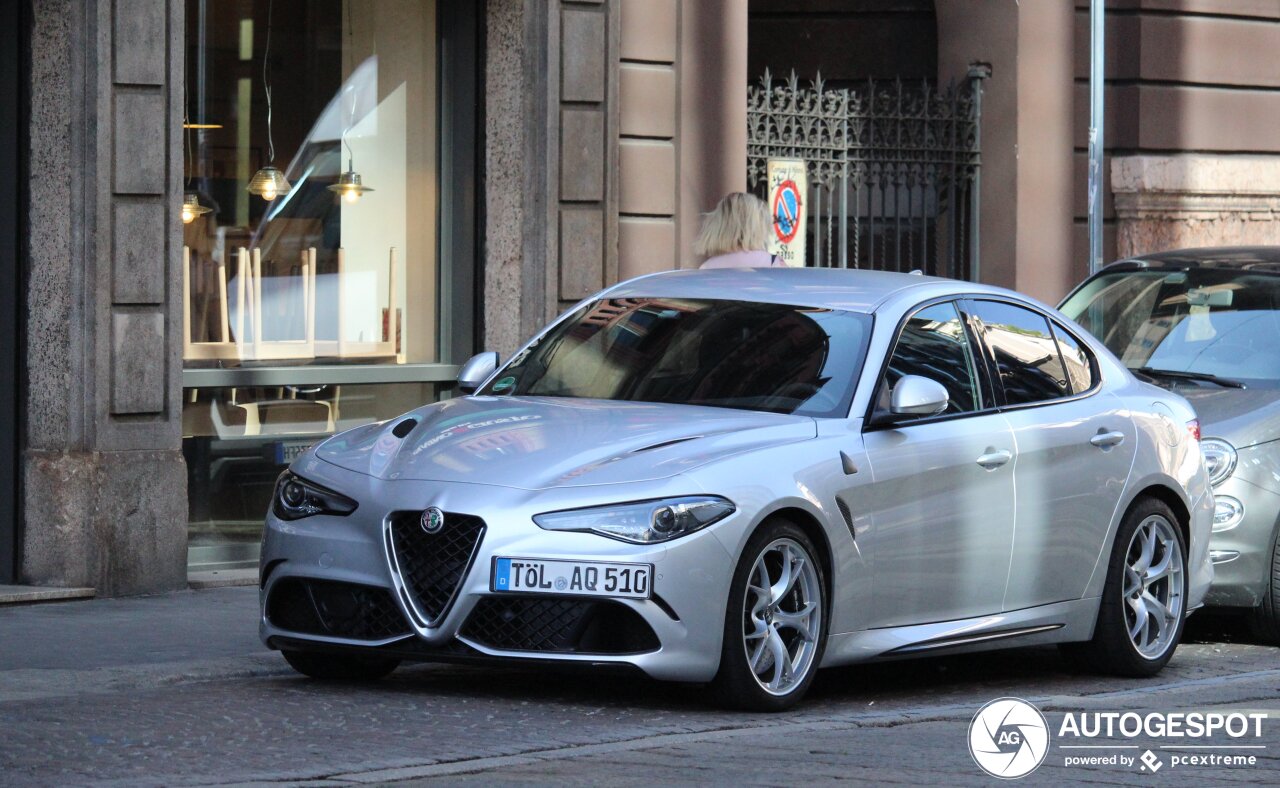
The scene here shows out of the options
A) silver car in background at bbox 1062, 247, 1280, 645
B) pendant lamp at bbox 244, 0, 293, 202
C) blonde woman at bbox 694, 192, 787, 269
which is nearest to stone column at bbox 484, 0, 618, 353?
pendant lamp at bbox 244, 0, 293, 202

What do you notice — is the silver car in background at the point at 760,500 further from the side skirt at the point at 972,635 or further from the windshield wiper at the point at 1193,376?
the windshield wiper at the point at 1193,376

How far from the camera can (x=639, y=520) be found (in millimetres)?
7023

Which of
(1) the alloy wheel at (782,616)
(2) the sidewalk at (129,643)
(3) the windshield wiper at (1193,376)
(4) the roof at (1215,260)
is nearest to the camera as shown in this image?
(1) the alloy wheel at (782,616)

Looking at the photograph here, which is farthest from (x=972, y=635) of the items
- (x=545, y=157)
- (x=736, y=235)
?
(x=545, y=157)

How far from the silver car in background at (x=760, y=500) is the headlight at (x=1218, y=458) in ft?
2.00

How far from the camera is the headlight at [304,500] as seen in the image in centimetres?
742

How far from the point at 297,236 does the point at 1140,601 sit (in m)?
5.77

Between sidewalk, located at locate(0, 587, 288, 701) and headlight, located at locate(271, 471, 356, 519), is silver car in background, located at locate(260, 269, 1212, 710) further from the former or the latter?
sidewalk, located at locate(0, 587, 288, 701)

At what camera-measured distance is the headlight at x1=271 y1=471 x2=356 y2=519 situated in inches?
292

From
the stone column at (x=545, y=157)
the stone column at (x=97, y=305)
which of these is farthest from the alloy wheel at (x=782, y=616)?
the stone column at (x=545, y=157)

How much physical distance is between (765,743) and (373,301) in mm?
6935

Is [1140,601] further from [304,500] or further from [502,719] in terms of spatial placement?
[304,500]

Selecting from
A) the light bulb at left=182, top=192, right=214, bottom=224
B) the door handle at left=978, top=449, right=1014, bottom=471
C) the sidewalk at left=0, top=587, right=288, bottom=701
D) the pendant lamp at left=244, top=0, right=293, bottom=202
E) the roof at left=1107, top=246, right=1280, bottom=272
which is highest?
the pendant lamp at left=244, top=0, right=293, bottom=202

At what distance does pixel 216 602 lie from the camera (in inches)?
423
